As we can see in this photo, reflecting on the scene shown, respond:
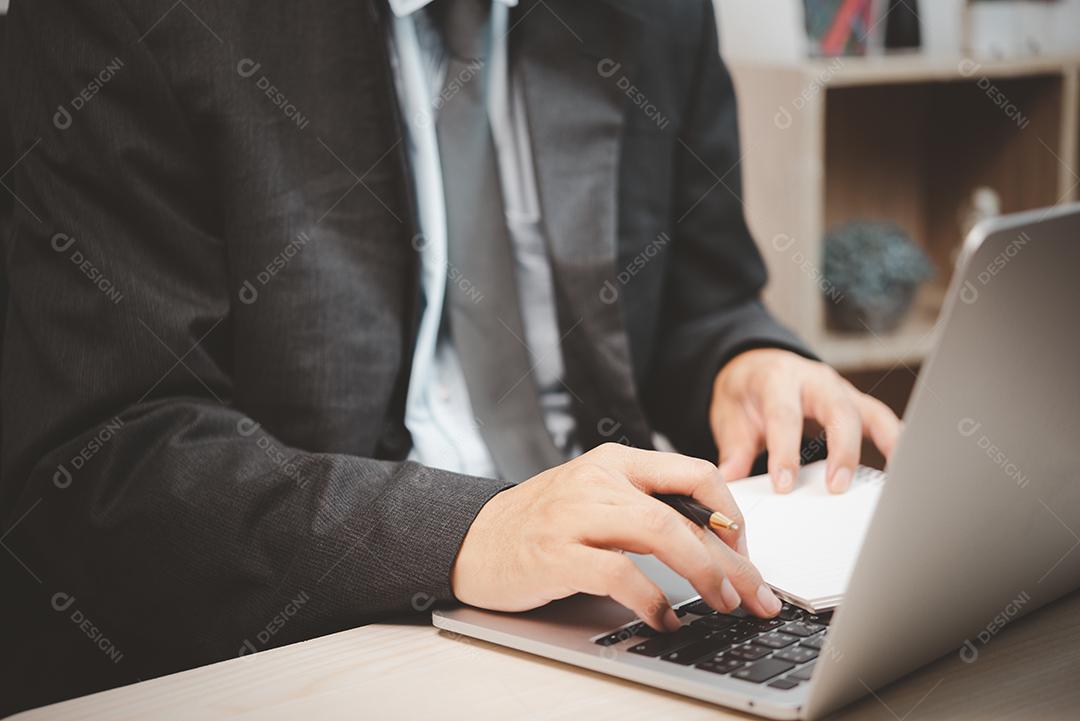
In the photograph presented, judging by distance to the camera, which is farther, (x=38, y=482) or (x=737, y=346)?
(x=737, y=346)

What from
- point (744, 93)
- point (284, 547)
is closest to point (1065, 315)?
point (284, 547)

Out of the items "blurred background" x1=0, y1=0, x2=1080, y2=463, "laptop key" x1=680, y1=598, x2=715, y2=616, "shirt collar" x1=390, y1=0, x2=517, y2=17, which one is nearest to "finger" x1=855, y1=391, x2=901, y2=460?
"laptop key" x1=680, y1=598, x2=715, y2=616

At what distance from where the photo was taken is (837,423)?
0.91m

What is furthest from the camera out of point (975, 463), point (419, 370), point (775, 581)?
point (419, 370)

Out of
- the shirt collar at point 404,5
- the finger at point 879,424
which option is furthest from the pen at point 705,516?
the shirt collar at point 404,5

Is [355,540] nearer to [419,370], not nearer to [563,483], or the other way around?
[563,483]

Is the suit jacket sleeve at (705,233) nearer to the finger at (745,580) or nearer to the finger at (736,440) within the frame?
the finger at (736,440)

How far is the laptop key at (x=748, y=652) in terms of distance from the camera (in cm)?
58

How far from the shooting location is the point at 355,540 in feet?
2.33

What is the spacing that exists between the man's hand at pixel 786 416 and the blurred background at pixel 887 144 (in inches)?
31.2

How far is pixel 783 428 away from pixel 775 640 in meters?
0.35

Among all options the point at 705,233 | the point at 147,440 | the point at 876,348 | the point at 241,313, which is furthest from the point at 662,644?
the point at 876,348

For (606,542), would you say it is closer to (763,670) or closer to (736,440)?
(763,670)

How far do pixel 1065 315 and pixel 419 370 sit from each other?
674 mm
